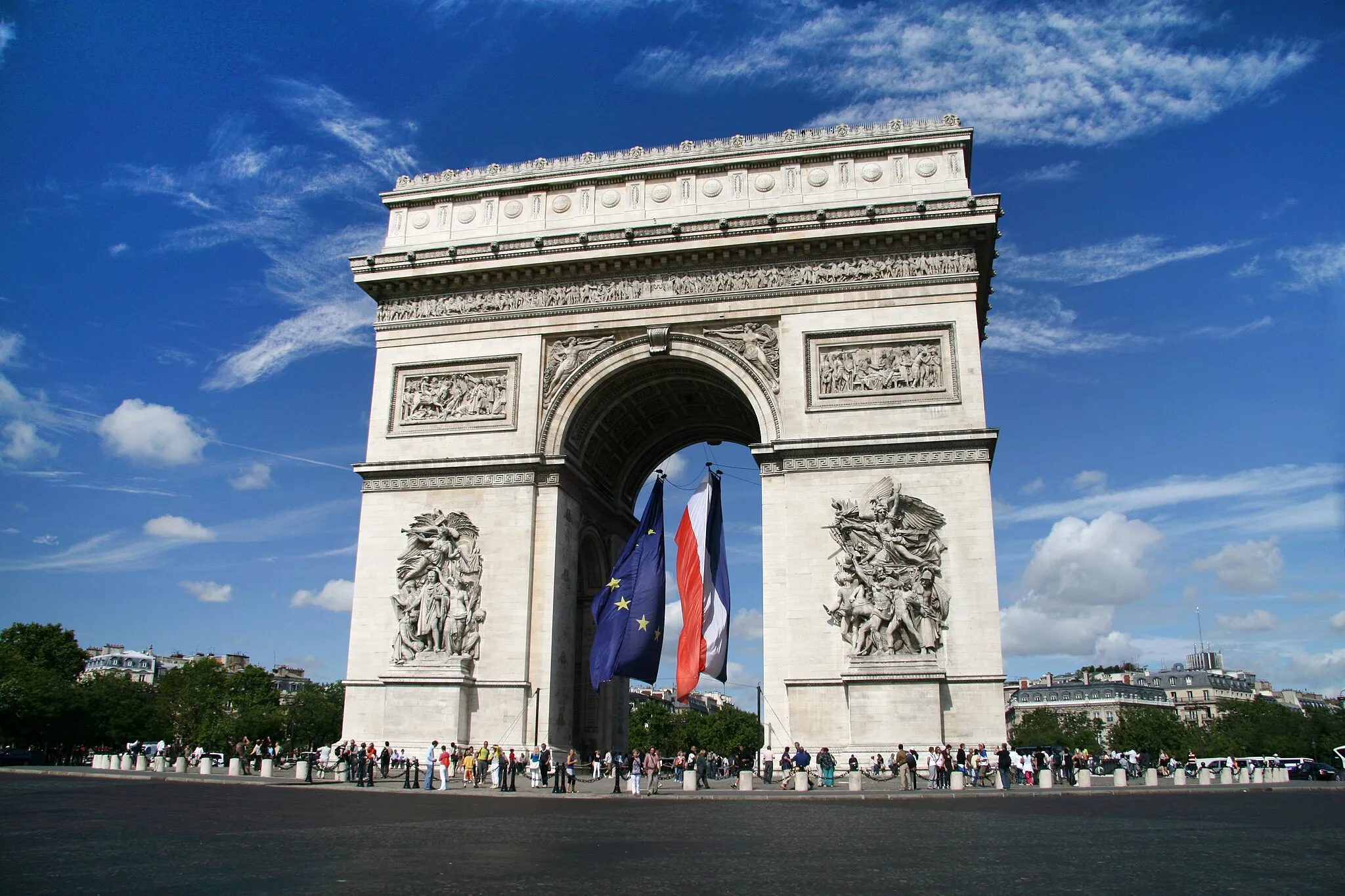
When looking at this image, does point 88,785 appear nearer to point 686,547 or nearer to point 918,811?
point 686,547

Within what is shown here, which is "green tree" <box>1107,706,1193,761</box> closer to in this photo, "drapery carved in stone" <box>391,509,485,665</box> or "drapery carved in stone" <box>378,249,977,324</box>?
"drapery carved in stone" <box>378,249,977,324</box>

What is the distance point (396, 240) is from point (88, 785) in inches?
624

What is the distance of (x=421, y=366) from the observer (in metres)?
27.7

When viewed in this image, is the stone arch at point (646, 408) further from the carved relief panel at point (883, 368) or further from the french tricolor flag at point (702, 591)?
the french tricolor flag at point (702, 591)

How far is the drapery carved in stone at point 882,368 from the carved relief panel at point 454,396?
8.02 meters

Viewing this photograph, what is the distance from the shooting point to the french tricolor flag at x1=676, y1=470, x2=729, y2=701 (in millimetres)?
25250

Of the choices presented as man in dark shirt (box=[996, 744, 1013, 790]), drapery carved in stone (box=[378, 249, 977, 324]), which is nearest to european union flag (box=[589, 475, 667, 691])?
drapery carved in stone (box=[378, 249, 977, 324])

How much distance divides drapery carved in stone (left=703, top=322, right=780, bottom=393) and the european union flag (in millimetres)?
4913

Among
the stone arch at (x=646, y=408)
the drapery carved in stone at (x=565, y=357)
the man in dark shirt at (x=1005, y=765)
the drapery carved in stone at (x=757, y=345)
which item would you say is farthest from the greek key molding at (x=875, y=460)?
the man in dark shirt at (x=1005, y=765)

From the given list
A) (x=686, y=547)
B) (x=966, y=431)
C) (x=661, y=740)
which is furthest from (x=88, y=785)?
(x=661, y=740)

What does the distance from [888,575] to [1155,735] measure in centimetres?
7082

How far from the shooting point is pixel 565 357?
88.8 feet

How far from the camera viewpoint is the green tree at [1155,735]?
82.6 metres

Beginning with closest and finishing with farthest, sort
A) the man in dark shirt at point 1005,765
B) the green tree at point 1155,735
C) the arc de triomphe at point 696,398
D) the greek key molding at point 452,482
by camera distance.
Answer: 1. the man in dark shirt at point 1005,765
2. the arc de triomphe at point 696,398
3. the greek key molding at point 452,482
4. the green tree at point 1155,735
